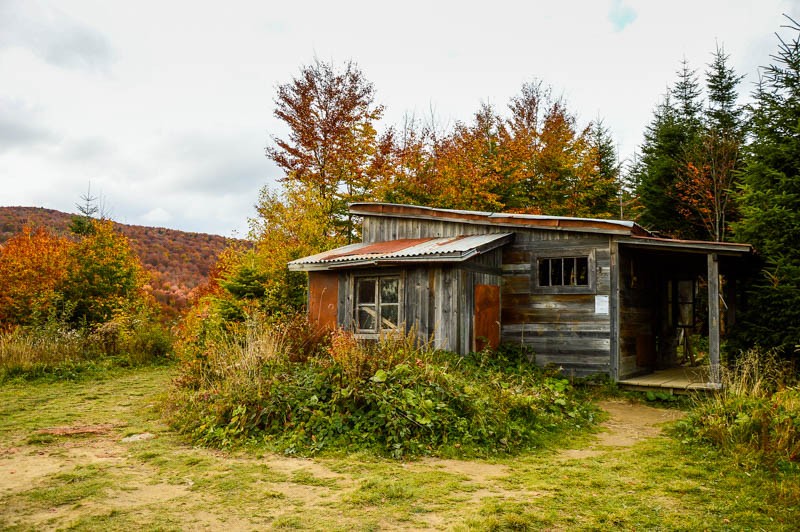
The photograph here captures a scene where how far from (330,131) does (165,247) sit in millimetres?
30388

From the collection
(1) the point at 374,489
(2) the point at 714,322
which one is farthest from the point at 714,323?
(1) the point at 374,489

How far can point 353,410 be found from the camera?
264 inches

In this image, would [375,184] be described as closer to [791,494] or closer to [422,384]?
[422,384]

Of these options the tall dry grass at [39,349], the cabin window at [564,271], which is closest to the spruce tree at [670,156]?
the cabin window at [564,271]

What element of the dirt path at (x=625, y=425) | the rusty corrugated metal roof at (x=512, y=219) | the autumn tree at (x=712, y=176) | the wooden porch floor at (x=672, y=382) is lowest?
the dirt path at (x=625, y=425)

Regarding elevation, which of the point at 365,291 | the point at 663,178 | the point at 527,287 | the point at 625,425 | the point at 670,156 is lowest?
the point at 625,425

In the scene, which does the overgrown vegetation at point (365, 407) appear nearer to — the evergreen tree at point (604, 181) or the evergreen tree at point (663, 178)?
the evergreen tree at point (604, 181)

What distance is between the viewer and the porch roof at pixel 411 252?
32.8 ft

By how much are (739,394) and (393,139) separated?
18.7m

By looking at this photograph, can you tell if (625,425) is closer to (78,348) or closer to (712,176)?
(78,348)

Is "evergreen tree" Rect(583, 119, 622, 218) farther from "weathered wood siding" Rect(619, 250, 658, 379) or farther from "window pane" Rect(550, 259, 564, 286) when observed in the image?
"window pane" Rect(550, 259, 564, 286)

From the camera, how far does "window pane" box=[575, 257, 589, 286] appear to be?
10.8 metres

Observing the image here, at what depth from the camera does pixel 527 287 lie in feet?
37.0

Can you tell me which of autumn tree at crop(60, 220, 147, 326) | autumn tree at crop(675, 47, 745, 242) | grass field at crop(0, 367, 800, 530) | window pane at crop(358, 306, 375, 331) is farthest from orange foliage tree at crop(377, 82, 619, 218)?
grass field at crop(0, 367, 800, 530)
